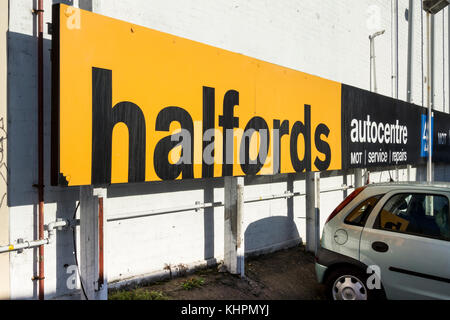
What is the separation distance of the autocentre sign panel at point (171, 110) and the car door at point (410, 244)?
209 cm

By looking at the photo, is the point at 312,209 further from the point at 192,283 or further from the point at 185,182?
the point at 192,283

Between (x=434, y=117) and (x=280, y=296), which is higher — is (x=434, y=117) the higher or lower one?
the higher one

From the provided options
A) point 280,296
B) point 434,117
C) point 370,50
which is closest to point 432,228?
point 280,296

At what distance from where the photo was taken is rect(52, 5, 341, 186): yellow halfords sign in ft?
12.3

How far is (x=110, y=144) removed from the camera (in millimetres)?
4082

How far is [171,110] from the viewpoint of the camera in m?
4.68

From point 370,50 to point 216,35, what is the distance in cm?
617

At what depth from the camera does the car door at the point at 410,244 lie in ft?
12.8

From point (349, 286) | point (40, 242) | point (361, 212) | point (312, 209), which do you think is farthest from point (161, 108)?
point (312, 209)

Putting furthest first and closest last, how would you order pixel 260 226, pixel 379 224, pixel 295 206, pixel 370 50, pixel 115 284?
1. pixel 370 50
2. pixel 295 206
3. pixel 260 226
4. pixel 115 284
5. pixel 379 224

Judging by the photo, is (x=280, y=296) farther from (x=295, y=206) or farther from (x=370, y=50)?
(x=370, y=50)

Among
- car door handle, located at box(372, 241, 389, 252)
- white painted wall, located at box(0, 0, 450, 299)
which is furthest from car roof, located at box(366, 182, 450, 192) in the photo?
white painted wall, located at box(0, 0, 450, 299)

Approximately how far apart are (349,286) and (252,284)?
164cm

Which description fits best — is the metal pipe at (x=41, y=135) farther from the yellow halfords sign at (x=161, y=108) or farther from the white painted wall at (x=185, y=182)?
the yellow halfords sign at (x=161, y=108)
